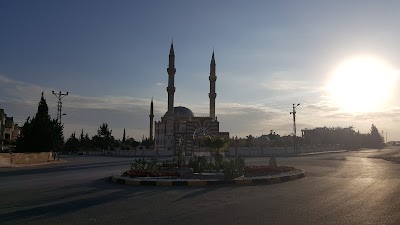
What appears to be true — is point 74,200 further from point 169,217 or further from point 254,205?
point 254,205

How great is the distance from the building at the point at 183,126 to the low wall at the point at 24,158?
62.8ft

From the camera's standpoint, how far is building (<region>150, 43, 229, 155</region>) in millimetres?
58438

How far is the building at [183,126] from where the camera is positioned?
58.4 metres

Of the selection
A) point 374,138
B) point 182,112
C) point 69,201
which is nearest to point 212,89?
point 182,112

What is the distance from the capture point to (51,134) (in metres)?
40.8

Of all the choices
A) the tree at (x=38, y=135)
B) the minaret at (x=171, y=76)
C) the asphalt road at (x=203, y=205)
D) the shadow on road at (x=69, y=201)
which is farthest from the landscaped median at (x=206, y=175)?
the minaret at (x=171, y=76)

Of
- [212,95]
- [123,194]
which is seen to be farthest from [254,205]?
[212,95]

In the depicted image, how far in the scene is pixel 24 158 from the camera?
3356 centimetres

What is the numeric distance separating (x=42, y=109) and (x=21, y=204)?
3576 cm

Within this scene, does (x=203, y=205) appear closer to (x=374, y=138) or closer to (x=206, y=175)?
(x=206, y=175)

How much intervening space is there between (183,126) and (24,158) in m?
44.5

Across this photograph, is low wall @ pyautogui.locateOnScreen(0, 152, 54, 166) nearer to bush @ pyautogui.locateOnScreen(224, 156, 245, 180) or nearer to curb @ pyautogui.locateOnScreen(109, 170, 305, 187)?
curb @ pyautogui.locateOnScreen(109, 170, 305, 187)

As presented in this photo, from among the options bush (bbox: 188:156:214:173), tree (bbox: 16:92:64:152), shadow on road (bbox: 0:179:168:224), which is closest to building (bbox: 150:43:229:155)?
tree (bbox: 16:92:64:152)

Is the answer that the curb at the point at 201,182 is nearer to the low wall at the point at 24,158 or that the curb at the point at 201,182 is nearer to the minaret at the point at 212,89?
the low wall at the point at 24,158
